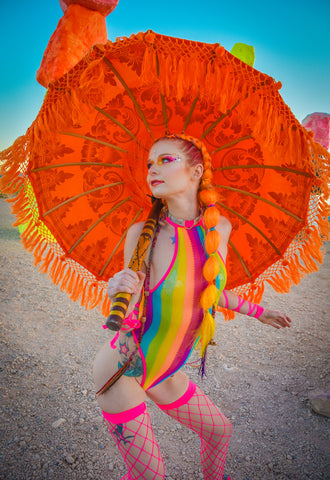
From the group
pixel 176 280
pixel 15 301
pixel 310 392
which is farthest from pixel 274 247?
pixel 15 301

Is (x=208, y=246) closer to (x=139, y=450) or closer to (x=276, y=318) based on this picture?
(x=276, y=318)

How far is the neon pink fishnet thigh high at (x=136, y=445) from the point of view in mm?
1211

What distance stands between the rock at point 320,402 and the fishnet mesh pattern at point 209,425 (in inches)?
66.9

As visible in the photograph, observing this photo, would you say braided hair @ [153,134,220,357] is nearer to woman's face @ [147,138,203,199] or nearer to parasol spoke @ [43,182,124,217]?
woman's face @ [147,138,203,199]

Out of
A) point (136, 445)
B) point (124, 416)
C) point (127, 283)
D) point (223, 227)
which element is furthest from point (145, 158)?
point (136, 445)

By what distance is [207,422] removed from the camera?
1.50 metres

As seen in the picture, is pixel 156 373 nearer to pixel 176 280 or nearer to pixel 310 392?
pixel 176 280

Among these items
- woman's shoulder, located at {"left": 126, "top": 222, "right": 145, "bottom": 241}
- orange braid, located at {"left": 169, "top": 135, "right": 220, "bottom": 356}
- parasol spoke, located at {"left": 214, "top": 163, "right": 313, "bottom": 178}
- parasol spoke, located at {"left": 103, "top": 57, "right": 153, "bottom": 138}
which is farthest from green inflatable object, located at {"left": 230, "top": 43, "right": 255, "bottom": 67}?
woman's shoulder, located at {"left": 126, "top": 222, "right": 145, "bottom": 241}

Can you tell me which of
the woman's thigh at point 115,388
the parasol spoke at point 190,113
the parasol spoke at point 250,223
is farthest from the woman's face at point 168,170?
the woman's thigh at point 115,388

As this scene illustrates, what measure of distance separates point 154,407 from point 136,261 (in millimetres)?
2226

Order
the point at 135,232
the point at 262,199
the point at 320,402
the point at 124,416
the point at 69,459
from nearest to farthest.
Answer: the point at 124,416 → the point at 135,232 → the point at 262,199 → the point at 69,459 → the point at 320,402

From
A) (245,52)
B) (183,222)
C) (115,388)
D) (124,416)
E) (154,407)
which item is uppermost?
(245,52)

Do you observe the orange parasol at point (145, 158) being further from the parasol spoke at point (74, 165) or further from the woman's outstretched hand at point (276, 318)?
the woman's outstretched hand at point (276, 318)

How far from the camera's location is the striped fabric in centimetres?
131
